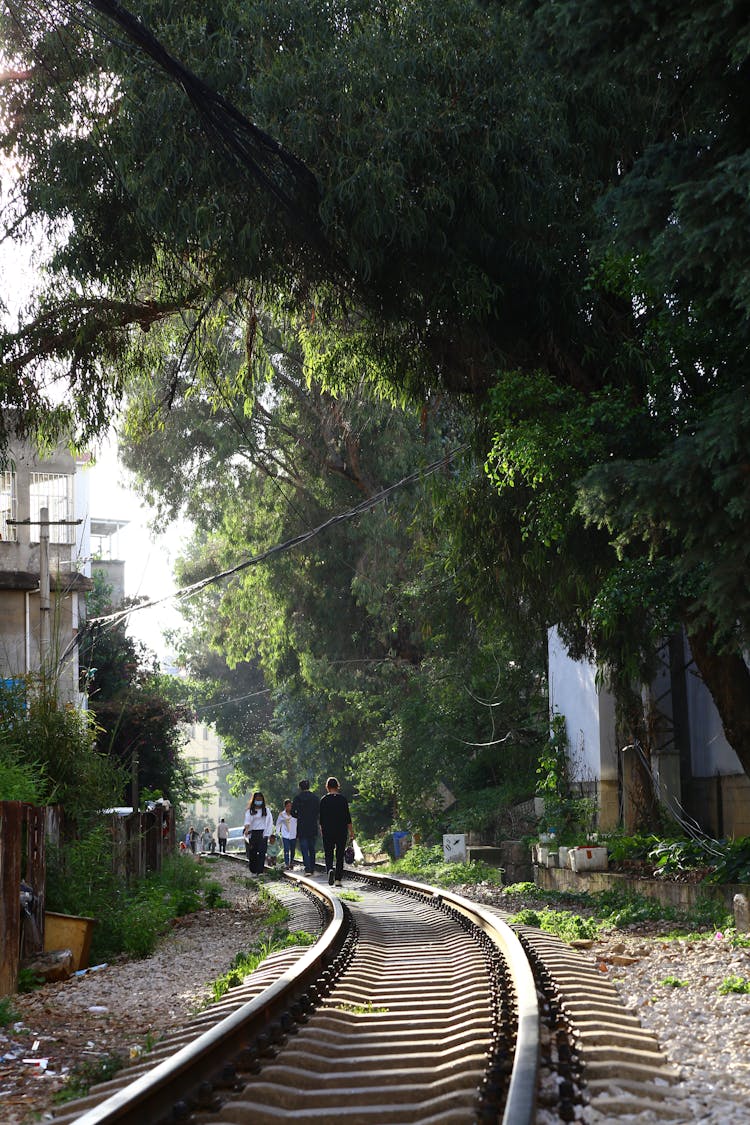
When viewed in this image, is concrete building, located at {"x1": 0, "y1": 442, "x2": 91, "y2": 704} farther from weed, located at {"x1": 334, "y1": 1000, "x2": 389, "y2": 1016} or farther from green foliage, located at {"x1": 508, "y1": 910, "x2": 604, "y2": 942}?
weed, located at {"x1": 334, "y1": 1000, "x2": 389, "y2": 1016}

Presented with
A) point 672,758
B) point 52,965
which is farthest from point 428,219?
point 672,758

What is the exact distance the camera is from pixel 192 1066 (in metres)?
5.12

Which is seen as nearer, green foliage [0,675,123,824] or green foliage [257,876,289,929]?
green foliage [0,675,123,824]

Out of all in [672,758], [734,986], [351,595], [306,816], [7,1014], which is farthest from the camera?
[351,595]

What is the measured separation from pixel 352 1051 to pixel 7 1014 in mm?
2712

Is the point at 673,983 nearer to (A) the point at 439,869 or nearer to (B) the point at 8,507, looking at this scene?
(A) the point at 439,869

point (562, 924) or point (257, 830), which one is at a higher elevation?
point (257, 830)

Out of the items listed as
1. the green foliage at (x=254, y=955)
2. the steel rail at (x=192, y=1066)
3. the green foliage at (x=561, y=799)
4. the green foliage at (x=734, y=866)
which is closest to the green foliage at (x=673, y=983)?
the steel rail at (x=192, y=1066)

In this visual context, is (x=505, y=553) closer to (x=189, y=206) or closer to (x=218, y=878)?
(x=189, y=206)

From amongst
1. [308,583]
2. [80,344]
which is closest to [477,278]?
[80,344]

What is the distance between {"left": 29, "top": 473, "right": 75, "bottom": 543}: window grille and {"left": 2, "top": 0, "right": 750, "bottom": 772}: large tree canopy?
13.5 meters

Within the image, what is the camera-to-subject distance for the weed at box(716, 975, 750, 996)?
26.1ft

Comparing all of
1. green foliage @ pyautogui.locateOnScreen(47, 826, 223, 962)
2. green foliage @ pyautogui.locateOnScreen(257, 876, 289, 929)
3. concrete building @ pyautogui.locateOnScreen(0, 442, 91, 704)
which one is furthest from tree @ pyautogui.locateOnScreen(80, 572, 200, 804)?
green foliage @ pyautogui.locateOnScreen(47, 826, 223, 962)

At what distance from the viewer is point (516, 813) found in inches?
1214
